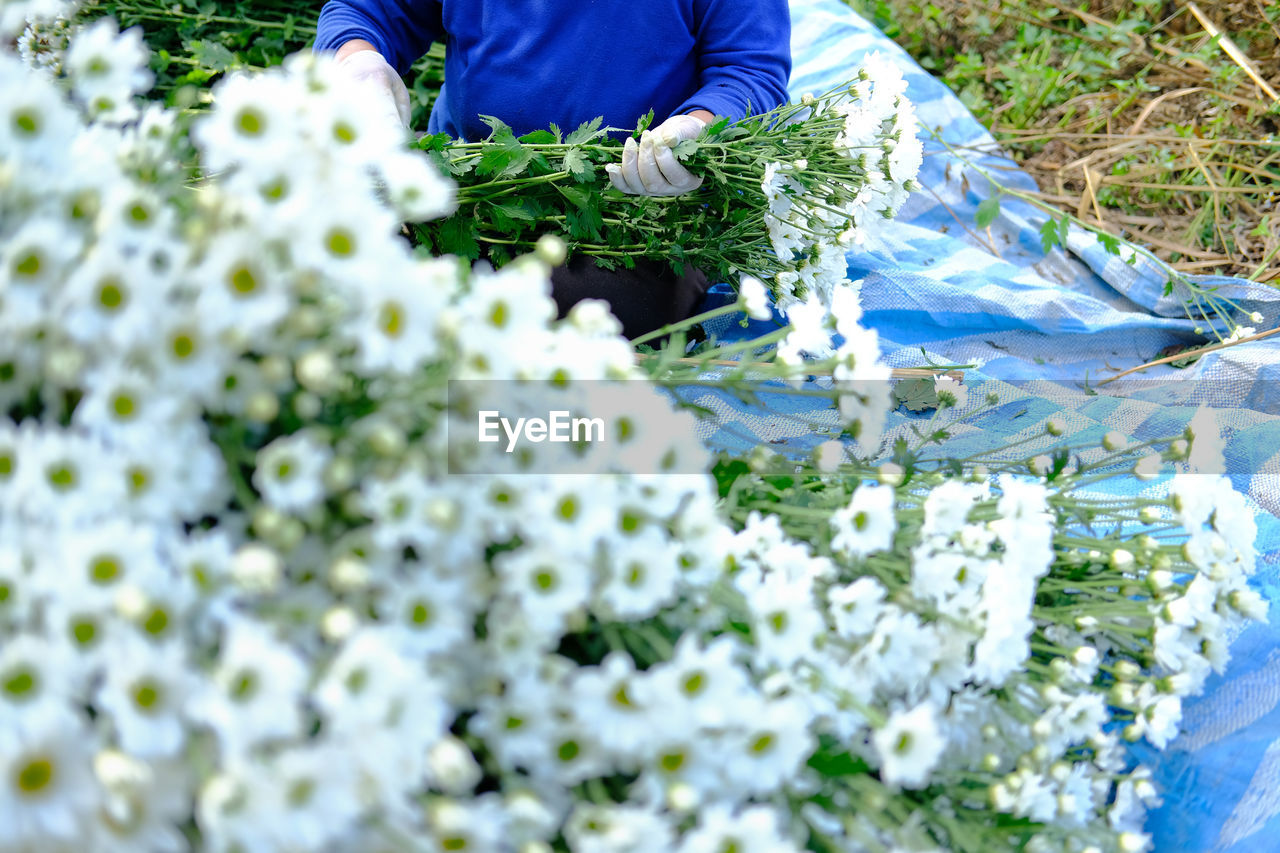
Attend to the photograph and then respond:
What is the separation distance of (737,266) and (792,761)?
76 centimetres

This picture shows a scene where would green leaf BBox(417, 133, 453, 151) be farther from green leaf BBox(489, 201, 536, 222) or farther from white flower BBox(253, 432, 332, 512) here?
white flower BBox(253, 432, 332, 512)

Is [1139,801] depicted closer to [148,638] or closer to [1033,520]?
[1033,520]

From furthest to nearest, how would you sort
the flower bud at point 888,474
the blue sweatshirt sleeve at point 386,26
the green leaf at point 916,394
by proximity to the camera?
the blue sweatshirt sleeve at point 386,26 < the green leaf at point 916,394 < the flower bud at point 888,474

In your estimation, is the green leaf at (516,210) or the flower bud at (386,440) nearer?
the flower bud at (386,440)

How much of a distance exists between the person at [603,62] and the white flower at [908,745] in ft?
2.55

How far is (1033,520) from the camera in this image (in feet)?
1.51

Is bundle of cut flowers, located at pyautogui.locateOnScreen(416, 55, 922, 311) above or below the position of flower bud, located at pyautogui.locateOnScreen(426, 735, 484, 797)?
below

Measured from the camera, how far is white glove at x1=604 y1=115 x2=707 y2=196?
0.89 metres

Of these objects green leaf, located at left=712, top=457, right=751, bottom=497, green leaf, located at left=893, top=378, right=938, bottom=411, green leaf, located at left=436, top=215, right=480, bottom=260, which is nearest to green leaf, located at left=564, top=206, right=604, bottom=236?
green leaf, located at left=436, top=215, right=480, bottom=260

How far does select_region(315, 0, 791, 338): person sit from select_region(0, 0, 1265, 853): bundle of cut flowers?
73 cm

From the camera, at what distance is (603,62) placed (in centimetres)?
109

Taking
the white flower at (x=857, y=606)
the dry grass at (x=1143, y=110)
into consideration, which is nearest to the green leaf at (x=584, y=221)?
the white flower at (x=857, y=606)

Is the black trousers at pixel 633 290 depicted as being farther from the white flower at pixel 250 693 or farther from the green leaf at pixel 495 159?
the white flower at pixel 250 693

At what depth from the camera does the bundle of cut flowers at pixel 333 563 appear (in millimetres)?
280
